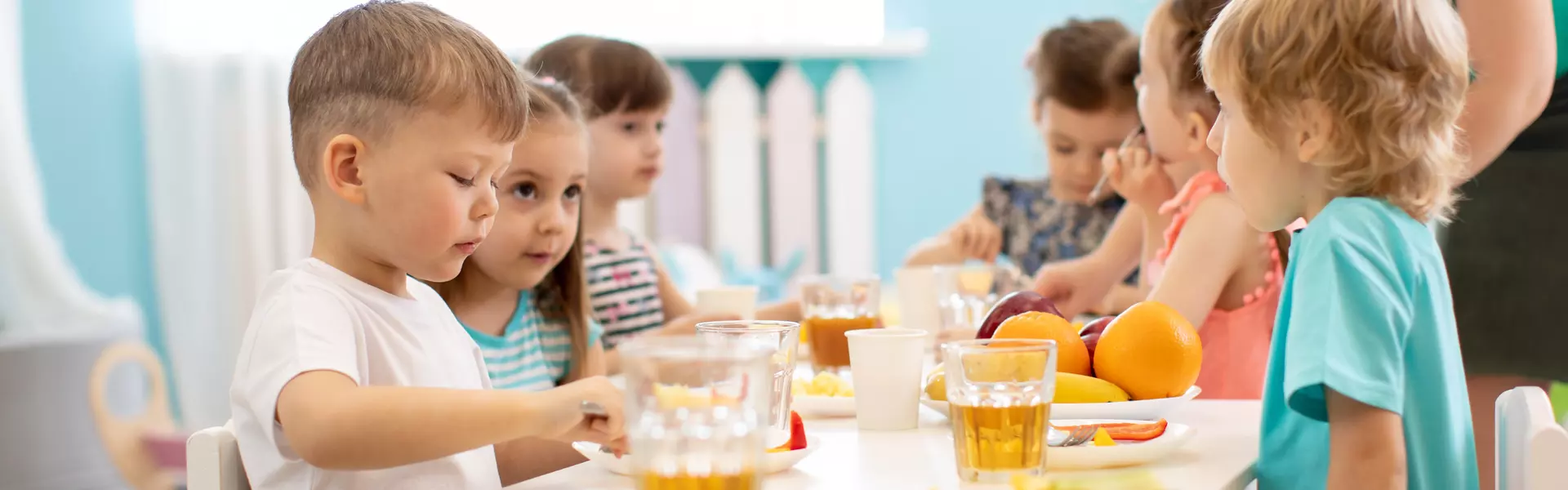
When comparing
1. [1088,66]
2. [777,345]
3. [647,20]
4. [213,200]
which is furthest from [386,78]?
[647,20]

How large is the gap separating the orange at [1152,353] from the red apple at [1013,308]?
10cm

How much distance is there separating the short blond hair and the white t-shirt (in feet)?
2.24

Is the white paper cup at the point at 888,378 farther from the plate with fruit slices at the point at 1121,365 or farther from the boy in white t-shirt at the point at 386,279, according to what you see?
the boy in white t-shirt at the point at 386,279

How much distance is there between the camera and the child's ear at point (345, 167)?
956 millimetres

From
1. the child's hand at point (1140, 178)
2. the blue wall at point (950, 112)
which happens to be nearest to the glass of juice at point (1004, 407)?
the child's hand at point (1140, 178)

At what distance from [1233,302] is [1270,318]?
0.05 meters

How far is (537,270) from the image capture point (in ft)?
4.99

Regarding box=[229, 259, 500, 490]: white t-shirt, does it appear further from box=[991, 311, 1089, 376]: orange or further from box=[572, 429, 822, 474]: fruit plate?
box=[991, 311, 1089, 376]: orange

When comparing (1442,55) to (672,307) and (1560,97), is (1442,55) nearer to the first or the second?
(1560,97)

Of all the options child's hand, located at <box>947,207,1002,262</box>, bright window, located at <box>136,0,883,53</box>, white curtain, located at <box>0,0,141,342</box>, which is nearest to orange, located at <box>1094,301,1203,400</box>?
child's hand, located at <box>947,207,1002,262</box>

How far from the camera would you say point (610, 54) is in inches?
82.0

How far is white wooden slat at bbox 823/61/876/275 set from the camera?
14.1ft

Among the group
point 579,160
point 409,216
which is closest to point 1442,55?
point 409,216

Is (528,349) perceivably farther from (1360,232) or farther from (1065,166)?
(1065,166)
